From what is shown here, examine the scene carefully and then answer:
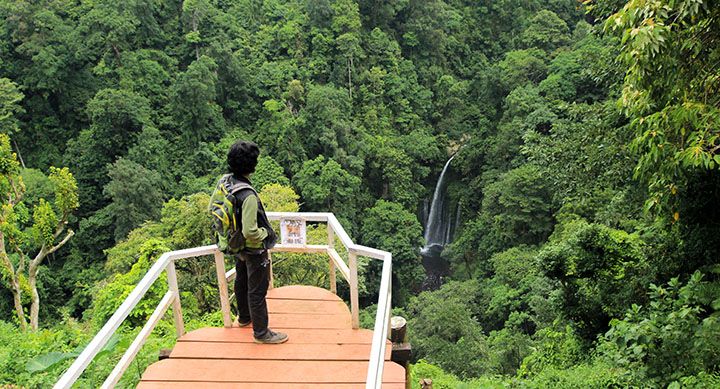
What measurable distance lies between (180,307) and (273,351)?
732mm

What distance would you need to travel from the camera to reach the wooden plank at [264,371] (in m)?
3.39

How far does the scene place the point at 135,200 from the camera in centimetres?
2042

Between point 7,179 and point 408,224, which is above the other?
point 7,179

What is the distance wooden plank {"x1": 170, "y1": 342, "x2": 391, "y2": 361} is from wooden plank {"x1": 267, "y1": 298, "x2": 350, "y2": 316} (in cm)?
50

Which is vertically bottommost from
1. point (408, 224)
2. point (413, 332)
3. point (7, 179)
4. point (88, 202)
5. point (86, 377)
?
point (413, 332)

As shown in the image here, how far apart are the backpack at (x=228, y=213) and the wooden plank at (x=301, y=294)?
39.3 inches

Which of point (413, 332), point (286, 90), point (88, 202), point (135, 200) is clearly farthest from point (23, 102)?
point (413, 332)

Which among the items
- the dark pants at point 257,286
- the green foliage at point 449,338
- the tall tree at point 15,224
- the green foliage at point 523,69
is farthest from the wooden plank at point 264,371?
the green foliage at point 523,69

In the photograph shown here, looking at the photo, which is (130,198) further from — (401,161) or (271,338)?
(271,338)

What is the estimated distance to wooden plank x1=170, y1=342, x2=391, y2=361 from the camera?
3.63 metres

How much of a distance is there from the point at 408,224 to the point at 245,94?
33.2 feet

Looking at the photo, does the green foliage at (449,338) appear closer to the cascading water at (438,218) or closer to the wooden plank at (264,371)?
the cascading water at (438,218)

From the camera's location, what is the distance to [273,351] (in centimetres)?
371

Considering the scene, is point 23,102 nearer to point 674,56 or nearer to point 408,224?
point 408,224
